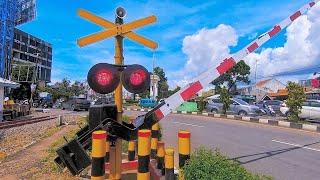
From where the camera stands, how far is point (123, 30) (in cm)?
548

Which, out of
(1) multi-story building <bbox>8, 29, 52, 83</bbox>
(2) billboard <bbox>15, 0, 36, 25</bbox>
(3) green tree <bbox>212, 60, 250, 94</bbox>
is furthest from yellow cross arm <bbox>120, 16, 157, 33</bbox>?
(1) multi-story building <bbox>8, 29, 52, 83</bbox>

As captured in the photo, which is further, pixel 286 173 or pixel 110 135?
pixel 286 173

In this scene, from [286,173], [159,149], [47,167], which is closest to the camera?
[159,149]

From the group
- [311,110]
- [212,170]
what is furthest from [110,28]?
[311,110]

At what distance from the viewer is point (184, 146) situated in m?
5.18

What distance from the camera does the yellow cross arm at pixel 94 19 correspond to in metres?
5.55

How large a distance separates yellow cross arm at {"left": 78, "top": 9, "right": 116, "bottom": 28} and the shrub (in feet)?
7.04

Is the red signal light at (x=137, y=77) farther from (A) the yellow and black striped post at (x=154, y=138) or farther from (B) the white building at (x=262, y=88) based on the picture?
(B) the white building at (x=262, y=88)

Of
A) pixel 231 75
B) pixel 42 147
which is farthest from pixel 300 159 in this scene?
pixel 231 75

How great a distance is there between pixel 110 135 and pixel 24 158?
514cm

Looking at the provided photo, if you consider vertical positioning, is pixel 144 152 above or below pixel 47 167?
above

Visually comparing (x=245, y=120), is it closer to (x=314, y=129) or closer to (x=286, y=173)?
(x=314, y=129)

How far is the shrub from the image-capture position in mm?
4602

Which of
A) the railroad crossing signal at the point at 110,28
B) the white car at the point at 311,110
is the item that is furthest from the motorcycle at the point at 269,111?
the railroad crossing signal at the point at 110,28
